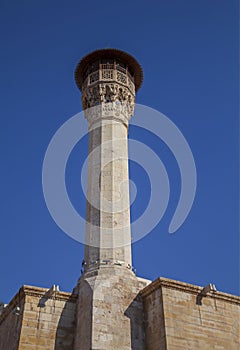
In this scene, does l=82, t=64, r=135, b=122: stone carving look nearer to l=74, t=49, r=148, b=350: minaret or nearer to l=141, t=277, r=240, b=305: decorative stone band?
l=74, t=49, r=148, b=350: minaret

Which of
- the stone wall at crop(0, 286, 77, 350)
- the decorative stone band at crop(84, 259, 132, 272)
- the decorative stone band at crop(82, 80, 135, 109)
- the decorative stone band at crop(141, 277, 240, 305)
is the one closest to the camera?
the stone wall at crop(0, 286, 77, 350)

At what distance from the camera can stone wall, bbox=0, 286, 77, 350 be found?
1085cm

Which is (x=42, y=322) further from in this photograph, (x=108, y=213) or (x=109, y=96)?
(x=109, y=96)

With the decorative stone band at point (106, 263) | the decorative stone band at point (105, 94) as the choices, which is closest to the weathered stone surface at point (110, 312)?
the decorative stone band at point (106, 263)

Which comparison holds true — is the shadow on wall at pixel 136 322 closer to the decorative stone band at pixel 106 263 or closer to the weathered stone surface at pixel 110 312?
the weathered stone surface at pixel 110 312

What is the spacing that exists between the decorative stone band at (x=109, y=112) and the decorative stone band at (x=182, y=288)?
6.29 meters

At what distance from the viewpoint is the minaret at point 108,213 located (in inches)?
430

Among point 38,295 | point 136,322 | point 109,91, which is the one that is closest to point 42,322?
point 38,295

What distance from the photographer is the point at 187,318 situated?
10.9m

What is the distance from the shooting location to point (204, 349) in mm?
10648

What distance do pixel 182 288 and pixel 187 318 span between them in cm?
78

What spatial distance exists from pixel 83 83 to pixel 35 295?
29.5 ft

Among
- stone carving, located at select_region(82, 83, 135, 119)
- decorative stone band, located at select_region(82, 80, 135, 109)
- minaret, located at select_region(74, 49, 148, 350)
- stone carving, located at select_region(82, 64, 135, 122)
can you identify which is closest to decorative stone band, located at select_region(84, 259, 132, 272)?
minaret, located at select_region(74, 49, 148, 350)

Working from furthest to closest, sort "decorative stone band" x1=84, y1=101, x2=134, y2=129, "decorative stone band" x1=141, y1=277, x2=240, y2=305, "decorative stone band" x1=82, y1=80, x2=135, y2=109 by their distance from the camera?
"decorative stone band" x1=82, y1=80, x2=135, y2=109, "decorative stone band" x1=84, y1=101, x2=134, y2=129, "decorative stone band" x1=141, y1=277, x2=240, y2=305
